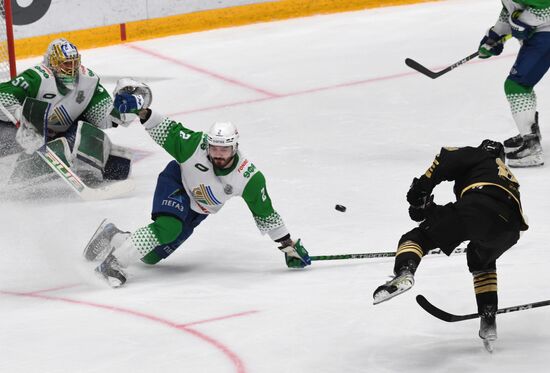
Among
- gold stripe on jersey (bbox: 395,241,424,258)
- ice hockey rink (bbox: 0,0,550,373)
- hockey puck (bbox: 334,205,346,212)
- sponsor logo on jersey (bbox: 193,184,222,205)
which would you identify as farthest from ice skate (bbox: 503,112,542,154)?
gold stripe on jersey (bbox: 395,241,424,258)

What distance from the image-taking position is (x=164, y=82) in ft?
30.4

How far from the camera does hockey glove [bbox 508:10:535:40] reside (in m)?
7.39

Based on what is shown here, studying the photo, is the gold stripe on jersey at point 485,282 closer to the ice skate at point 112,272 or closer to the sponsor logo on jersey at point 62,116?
the ice skate at point 112,272

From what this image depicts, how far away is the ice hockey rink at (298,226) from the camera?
5102mm

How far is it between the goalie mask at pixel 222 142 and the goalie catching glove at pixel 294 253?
1.39 ft

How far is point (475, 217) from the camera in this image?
15.7 feet

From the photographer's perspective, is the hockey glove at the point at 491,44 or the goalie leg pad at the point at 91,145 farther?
the hockey glove at the point at 491,44

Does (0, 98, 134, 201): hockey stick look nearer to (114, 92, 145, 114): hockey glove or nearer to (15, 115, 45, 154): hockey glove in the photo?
(15, 115, 45, 154): hockey glove

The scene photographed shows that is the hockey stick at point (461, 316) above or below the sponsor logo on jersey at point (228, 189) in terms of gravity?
above

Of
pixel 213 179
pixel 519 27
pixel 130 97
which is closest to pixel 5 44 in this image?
pixel 130 97

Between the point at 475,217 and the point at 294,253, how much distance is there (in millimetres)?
1333

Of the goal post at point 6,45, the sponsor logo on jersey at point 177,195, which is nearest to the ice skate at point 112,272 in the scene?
the sponsor logo on jersey at point 177,195

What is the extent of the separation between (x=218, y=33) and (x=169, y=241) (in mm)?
4620

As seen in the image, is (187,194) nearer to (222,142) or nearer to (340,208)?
(222,142)
